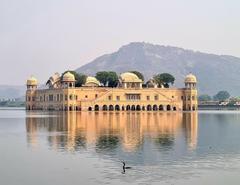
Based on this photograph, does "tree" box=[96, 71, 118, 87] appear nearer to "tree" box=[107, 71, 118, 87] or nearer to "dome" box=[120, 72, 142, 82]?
"tree" box=[107, 71, 118, 87]

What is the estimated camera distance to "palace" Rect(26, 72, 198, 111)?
10988cm

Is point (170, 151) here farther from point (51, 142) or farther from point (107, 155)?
point (51, 142)

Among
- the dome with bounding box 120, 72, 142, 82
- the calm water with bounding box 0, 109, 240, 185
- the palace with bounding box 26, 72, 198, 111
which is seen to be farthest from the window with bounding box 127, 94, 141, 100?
the calm water with bounding box 0, 109, 240, 185

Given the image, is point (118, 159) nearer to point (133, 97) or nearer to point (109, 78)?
point (133, 97)

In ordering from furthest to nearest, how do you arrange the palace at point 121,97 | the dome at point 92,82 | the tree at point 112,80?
the tree at point 112,80
the dome at point 92,82
the palace at point 121,97

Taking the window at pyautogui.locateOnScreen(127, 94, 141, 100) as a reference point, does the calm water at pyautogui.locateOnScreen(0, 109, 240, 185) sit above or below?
below

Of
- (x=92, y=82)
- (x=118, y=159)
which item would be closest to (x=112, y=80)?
(x=92, y=82)

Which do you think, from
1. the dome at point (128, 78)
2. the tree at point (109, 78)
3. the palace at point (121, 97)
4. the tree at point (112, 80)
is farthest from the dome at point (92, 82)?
the dome at point (128, 78)

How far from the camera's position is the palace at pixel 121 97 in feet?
360

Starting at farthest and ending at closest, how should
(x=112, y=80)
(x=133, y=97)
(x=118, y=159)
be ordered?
(x=112, y=80) < (x=133, y=97) < (x=118, y=159)

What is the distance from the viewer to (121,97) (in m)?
111

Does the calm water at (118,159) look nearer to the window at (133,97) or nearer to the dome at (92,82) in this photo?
the window at (133,97)

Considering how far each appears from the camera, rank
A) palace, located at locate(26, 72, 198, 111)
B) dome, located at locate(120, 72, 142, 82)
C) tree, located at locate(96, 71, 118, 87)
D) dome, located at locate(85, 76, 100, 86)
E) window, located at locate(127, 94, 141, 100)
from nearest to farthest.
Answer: palace, located at locate(26, 72, 198, 111) → window, located at locate(127, 94, 141, 100) → dome, located at locate(120, 72, 142, 82) → dome, located at locate(85, 76, 100, 86) → tree, located at locate(96, 71, 118, 87)

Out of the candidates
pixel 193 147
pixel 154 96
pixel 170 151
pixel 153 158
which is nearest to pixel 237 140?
pixel 193 147
